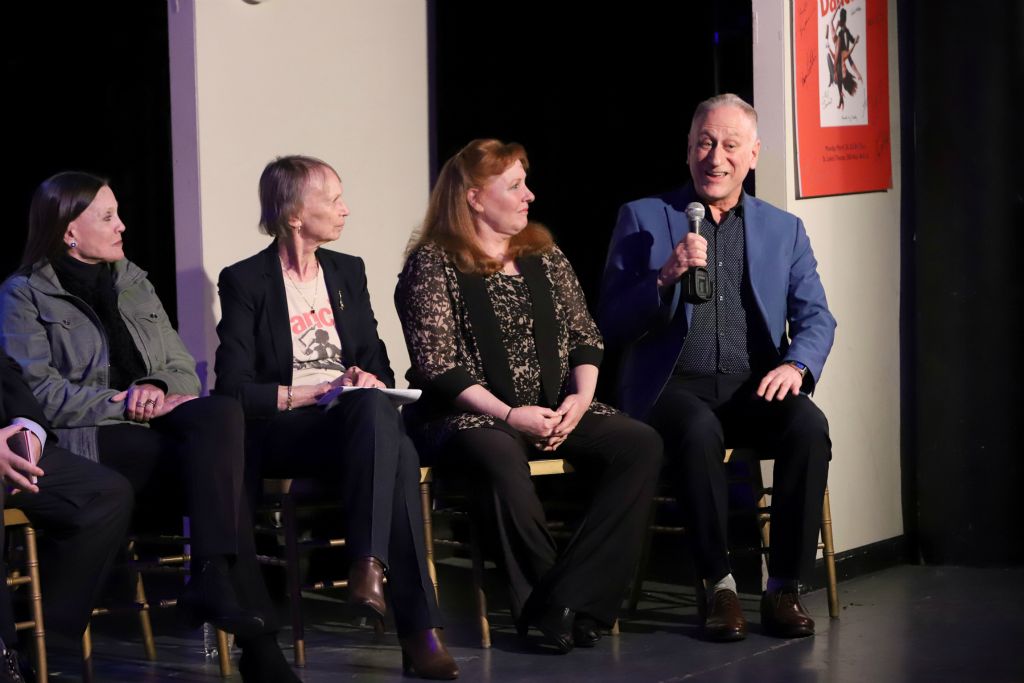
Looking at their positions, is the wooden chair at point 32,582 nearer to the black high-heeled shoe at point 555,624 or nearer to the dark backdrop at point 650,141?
the black high-heeled shoe at point 555,624

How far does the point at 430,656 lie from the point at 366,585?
240 millimetres

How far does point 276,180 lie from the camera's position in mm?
4035

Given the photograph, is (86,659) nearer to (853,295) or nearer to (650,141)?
(650,141)

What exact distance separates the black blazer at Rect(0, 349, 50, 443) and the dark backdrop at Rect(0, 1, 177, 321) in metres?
1.60

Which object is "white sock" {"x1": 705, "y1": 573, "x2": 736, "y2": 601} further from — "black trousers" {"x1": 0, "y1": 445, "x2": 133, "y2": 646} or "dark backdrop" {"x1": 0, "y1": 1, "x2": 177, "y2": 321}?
"dark backdrop" {"x1": 0, "y1": 1, "x2": 177, "y2": 321}

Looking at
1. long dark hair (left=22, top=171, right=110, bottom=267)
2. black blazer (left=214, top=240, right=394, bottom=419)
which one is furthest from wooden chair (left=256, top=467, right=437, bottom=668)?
long dark hair (left=22, top=171, right=110, bottom=267)

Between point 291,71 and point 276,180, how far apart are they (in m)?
0.70

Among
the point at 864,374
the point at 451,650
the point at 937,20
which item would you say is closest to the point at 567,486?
the point at 864,374

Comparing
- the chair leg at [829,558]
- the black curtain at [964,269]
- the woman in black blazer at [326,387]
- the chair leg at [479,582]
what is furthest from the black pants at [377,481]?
the black curtain at [964,269]

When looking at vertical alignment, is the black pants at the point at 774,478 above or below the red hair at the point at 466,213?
below

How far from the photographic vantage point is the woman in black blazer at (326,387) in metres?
3.44

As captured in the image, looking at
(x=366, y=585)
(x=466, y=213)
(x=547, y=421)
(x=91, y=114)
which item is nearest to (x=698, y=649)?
(x=547, y=421)

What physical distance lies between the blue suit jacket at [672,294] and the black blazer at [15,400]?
1.60 m

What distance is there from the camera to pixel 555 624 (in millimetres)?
3617
